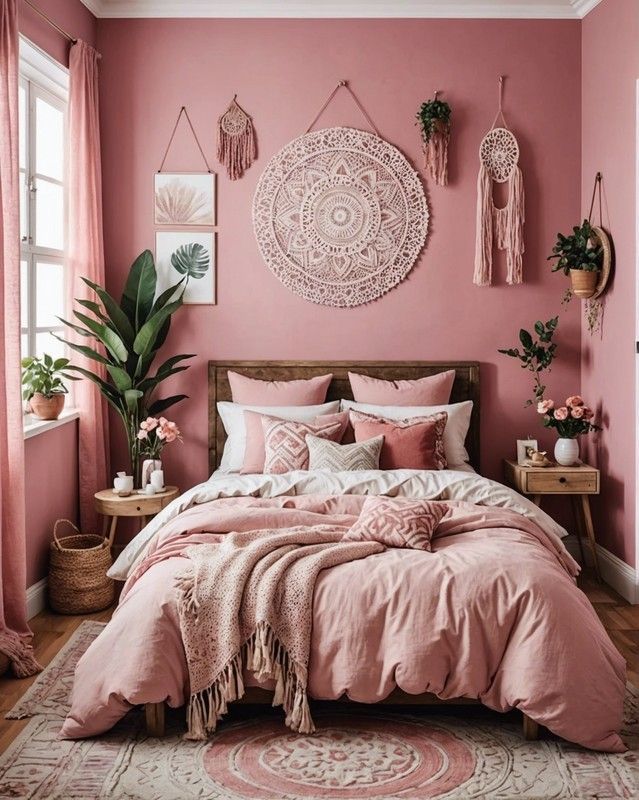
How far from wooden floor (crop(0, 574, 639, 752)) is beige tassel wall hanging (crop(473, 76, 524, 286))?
71.1 inches

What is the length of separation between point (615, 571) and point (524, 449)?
2.62 ft

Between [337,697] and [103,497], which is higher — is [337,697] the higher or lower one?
the lower one

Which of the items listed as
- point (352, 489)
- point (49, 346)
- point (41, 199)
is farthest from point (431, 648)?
point (41, 199)

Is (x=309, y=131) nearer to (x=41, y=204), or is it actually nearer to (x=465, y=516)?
(x=41, y=204)

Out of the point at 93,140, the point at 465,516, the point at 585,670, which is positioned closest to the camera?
the point at 585,670

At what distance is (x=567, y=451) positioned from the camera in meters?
4.72

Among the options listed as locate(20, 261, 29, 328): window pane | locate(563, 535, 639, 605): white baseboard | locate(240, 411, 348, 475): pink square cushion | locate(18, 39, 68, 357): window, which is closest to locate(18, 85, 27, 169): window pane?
locate(18, 39, 68, 357): window

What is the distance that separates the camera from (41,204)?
4477 mm

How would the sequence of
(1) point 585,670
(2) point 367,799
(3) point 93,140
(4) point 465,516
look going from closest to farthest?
(2) point 367,799 → (1) point 585,670 → (4) point 465,516 → (3) point 93,140

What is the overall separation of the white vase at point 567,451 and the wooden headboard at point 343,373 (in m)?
0.49

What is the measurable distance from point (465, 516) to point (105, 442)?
2366 millimetres

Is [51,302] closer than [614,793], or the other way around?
[614,793]

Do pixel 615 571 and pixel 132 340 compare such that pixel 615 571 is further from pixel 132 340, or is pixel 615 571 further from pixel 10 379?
pixel 10 379

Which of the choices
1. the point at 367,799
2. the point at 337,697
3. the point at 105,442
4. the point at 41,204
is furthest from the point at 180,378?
the point at 367,799
